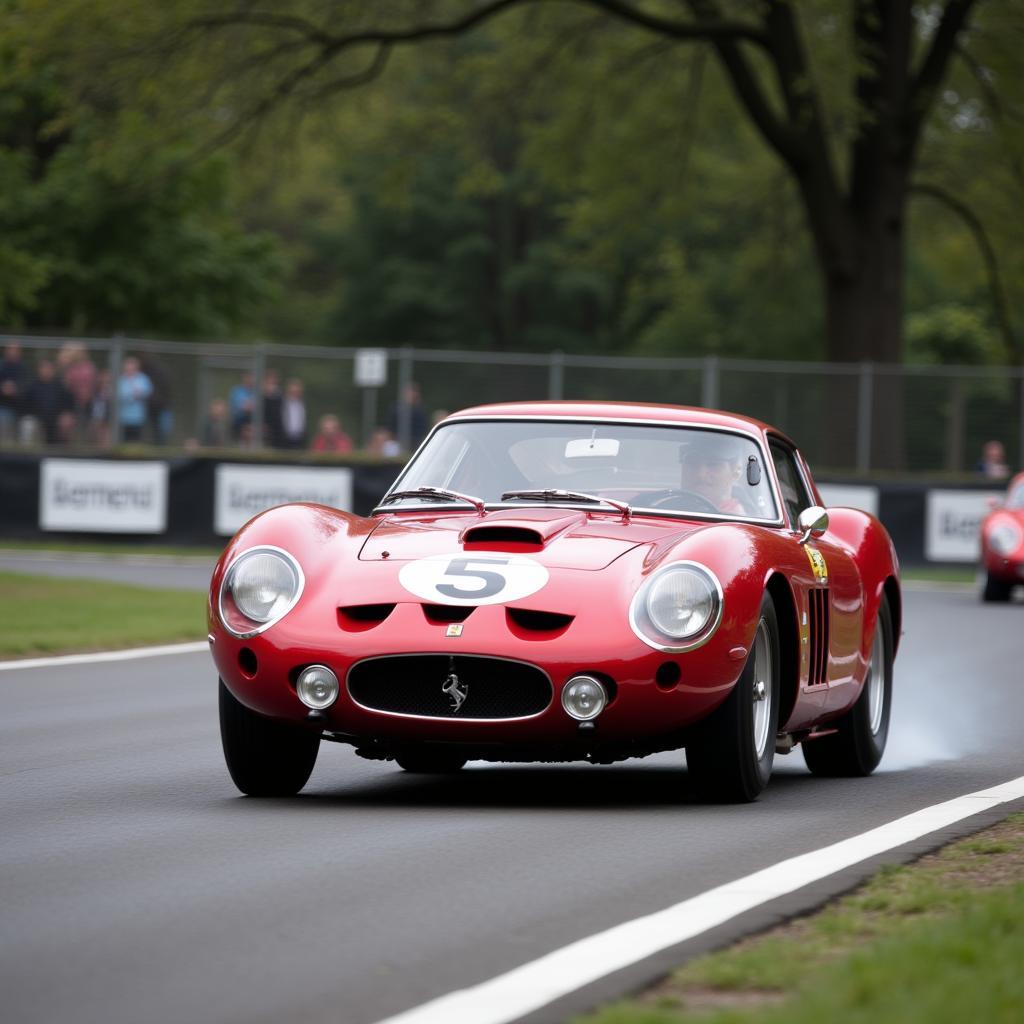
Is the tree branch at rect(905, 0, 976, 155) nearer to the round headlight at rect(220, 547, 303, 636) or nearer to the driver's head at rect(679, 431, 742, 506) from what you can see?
the driver's head at rect(679, 431, 742, 506)

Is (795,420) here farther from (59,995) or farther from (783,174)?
(59,995)

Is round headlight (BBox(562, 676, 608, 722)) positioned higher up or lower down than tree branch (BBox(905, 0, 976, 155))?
lower down

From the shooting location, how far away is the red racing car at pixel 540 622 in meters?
6.83

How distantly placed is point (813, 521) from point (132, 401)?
1947 centimetres

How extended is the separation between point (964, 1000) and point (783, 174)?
35.7m

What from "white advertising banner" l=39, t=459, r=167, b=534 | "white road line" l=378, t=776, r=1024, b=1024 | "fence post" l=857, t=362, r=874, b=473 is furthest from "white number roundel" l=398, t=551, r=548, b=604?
"fence post" l=857, t=362, r=874, b=473

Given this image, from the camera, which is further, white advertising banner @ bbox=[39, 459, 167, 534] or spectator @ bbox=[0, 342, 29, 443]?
white advertising banner @ bbox=[39, 459, 167, 534]

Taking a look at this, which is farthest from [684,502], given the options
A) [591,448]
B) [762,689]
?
[762,689]

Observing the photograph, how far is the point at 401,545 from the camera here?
729 cm

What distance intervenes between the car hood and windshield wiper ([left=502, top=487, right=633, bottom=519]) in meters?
0.09

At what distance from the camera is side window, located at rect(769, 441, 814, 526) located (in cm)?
850

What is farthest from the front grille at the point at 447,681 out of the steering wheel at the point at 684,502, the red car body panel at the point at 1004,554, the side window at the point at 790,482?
the red car body panel at the point at 1004,554

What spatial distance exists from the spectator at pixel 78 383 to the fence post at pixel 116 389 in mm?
271

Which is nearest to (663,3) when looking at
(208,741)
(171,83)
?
(171,83)
